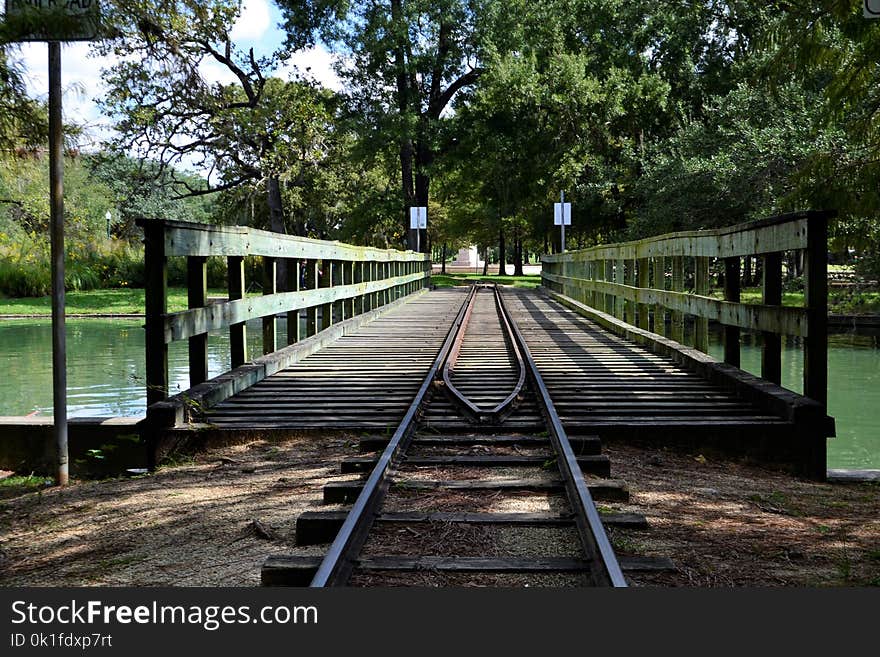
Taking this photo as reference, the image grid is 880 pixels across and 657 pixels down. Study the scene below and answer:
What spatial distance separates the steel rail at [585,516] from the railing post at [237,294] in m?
2.68

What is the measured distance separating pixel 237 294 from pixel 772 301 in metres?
4.04

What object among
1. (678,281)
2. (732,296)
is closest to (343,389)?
(732,296)

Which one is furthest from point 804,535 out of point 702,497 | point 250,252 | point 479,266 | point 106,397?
point 479,266

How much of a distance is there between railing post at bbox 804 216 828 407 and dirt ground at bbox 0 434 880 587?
756mm

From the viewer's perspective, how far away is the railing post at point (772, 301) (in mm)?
6844

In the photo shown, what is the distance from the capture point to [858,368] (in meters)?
15.3

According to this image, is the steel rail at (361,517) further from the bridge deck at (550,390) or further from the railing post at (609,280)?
the railing post at (609,280)

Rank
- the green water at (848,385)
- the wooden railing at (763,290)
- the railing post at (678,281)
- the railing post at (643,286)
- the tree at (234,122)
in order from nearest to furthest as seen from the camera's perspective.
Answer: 1. the wooden railing at (763,290)
2. the green water at (848,385)
3. the railing post at (678,281)
4. the railing post at (643,286)
5. the tree at (234,122)

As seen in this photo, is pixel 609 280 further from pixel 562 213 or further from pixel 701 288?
pixel 562 213

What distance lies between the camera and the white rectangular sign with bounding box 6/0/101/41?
5.55 meters

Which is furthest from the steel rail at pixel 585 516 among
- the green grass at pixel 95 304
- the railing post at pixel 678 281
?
the green grass at pixel 95 304

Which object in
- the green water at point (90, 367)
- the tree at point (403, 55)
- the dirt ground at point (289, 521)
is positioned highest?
the tree at point (403, 55)

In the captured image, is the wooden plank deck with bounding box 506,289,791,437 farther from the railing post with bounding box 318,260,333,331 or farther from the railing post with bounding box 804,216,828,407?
the railing post with bounding box 318,260,333,331

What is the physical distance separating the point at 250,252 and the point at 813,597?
5.60 metres
